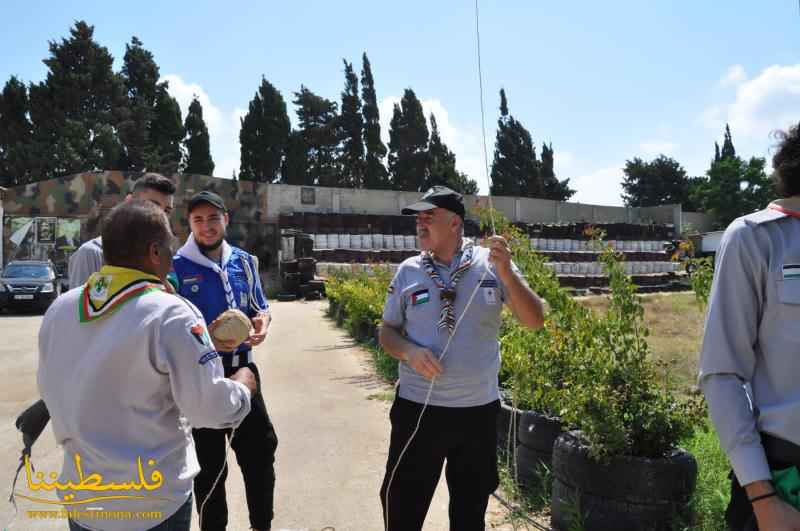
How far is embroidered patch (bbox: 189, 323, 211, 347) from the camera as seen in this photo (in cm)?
186

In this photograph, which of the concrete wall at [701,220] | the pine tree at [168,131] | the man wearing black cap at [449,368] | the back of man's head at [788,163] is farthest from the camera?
the concrete wall at [701,220]

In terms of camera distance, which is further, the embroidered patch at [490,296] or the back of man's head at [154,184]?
the back of man's head at [154,184]

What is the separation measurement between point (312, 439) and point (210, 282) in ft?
9.78

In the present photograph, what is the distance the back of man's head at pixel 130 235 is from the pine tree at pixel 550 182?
194 feet

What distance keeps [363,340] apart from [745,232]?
1027cm

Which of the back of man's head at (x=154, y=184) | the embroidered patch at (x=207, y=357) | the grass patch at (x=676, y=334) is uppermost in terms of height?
the back of man's head at (x=154, y=184)

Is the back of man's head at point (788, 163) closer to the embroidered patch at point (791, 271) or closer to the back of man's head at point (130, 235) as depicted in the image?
the embroidered patch at point (791, 271)

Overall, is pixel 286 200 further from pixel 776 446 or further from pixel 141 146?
pixel 776 446

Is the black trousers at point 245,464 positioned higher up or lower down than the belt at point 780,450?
lower down

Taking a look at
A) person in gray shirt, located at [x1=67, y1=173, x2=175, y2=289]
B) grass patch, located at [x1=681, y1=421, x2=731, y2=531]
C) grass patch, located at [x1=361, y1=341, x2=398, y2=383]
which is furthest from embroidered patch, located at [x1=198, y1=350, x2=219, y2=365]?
grass patch, located at [x1=361, y1=341, x2=398, y2=383]

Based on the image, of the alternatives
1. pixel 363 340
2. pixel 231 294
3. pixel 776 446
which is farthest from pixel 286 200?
pixel 776 446

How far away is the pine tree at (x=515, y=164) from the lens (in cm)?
5678

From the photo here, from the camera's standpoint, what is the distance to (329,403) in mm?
7109

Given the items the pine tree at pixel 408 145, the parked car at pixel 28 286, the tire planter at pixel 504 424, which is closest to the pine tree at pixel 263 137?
the pine tree at pixel 408 145
